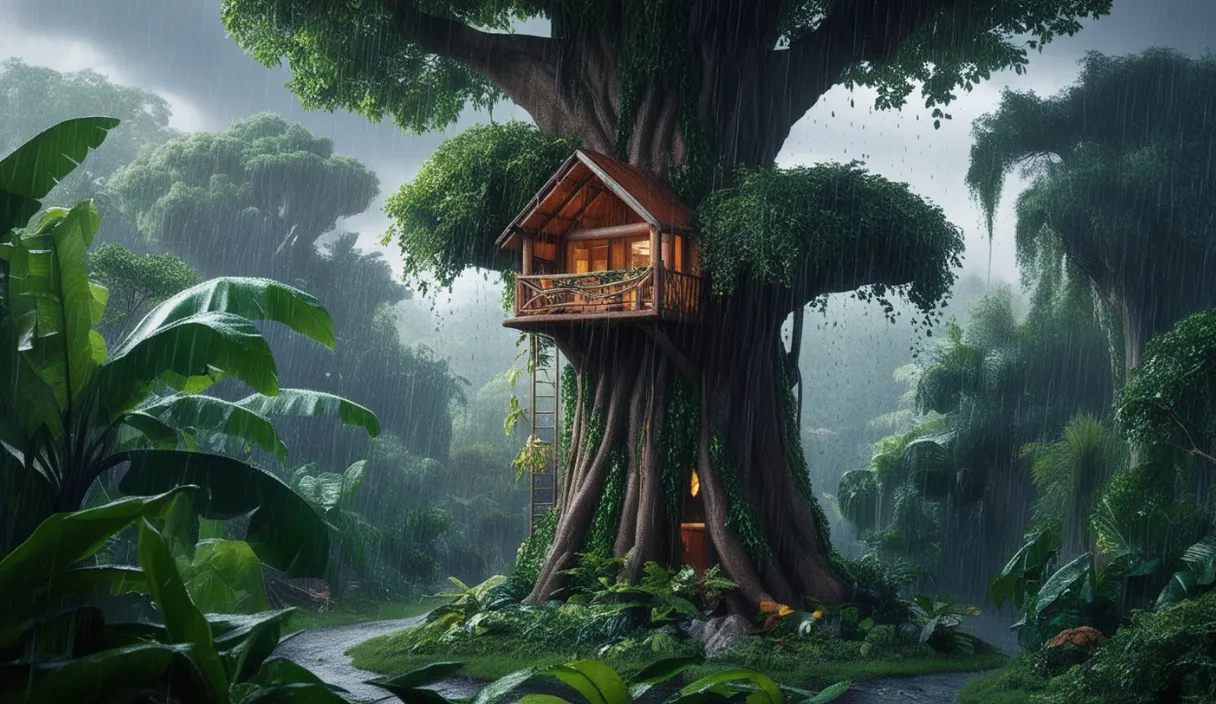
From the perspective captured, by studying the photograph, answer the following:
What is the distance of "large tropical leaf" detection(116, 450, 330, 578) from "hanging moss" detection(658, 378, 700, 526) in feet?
22.4

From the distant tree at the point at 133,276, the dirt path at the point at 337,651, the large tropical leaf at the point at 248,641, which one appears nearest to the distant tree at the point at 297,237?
the distant tree at the point at 133,276

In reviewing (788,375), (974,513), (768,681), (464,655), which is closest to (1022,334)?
(974,513)

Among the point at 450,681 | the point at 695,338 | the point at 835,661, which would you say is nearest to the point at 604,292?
the point at 695,338

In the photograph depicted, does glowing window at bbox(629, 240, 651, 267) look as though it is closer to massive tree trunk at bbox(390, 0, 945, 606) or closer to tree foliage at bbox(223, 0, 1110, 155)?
massive tree trunk at bbox(390, 0, 945, 606)

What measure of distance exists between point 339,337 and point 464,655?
1984 cm

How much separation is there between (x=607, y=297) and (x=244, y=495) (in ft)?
19.6

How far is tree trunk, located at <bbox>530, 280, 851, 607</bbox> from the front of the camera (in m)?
12.9

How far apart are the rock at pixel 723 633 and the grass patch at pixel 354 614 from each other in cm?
675

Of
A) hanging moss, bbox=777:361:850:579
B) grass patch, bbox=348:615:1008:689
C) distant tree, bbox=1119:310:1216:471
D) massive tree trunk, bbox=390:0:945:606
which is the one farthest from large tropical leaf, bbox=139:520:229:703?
hanging moss, bbox=777:361:850:579

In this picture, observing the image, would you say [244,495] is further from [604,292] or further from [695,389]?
[695,389]

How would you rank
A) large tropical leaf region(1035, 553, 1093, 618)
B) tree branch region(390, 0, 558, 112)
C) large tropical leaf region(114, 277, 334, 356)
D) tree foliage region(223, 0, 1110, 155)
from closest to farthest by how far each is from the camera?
large tropical leaf region(114, 277, 334, 356) → large tropical leaf region(1035, 553, 1093, 618) → tree foliage region(223, 0, 1110, 155) → tree branch region(390, 0, 558, 112)

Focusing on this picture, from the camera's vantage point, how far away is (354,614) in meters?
18.3

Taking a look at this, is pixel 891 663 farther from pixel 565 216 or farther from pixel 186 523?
pixel 186 523

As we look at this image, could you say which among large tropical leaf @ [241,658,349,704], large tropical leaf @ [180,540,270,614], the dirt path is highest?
large tropical leaf @ [241,658,349,704]
